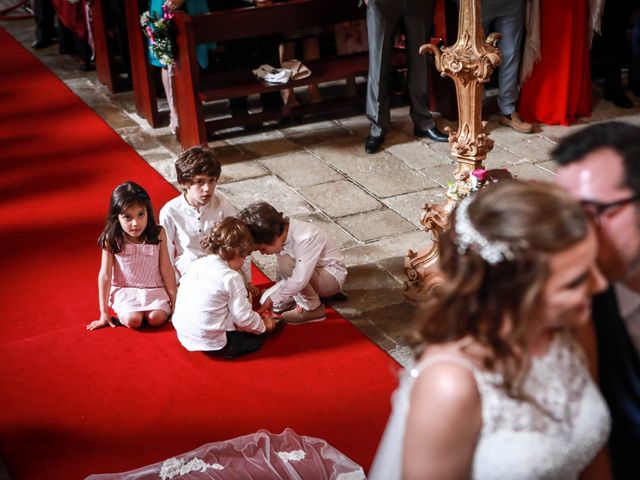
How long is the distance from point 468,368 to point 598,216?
0.42 m

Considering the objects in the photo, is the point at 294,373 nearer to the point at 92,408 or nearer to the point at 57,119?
the point at 92,408

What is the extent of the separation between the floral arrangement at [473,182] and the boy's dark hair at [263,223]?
0.90 meters

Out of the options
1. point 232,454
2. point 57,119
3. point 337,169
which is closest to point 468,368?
point 232,454

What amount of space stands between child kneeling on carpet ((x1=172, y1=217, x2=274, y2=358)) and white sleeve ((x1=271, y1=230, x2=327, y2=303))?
0.95 ft

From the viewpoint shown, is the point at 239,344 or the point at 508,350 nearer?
the point at 508,350

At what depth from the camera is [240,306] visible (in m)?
4.16

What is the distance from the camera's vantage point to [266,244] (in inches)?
171

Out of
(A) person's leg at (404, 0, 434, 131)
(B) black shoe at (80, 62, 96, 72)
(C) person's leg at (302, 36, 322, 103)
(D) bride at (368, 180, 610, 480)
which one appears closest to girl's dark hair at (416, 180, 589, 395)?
(D) bride at (368, 180, 610, 480)

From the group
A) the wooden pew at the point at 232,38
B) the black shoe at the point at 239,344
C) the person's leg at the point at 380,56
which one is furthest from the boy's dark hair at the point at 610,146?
the wooden pew at the point at 232,38

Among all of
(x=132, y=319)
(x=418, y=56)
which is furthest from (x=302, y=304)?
(x=418, y=56)

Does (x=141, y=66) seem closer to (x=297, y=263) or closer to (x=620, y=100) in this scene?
(x=297, y=263)

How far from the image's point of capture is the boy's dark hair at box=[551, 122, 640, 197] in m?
1.83

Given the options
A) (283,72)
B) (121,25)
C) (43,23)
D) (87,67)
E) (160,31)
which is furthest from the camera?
(43,23)

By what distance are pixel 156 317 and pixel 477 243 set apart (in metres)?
3.12
